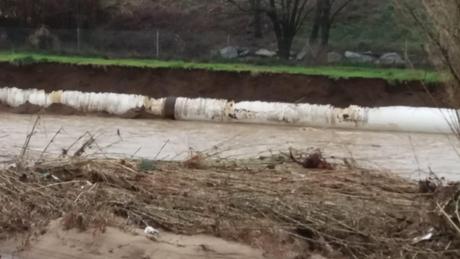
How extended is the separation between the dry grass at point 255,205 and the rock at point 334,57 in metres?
25.4

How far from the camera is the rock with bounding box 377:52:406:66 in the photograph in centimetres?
3509

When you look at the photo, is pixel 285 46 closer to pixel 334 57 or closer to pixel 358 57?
pixel 334 57

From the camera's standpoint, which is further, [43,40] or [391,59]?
[43,40]

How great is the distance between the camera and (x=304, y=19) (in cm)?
4356

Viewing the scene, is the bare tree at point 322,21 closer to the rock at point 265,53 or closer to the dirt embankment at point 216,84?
the rock at point 265,53

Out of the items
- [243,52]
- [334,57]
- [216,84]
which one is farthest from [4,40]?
[216,84]

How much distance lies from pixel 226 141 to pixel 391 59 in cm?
1794

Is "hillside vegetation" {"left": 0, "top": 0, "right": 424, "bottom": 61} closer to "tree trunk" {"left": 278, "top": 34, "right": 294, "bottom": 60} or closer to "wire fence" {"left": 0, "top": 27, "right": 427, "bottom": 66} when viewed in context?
"wire fence" {"left": 0, "top": 27, "right": 427, "bottom": 66}

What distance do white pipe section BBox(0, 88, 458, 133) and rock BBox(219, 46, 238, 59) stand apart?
1190cm

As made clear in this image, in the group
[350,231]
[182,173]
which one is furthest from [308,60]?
[350,231]

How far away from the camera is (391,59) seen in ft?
117

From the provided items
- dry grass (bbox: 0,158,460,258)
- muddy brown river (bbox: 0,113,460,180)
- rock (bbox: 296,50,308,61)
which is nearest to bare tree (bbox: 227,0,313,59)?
rock (bbox: 296,50,308,61)

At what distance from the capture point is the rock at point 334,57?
36256 mm

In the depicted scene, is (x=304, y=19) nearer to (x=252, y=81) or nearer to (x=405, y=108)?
(x=252, y=81)
